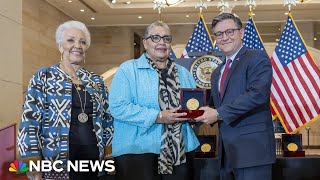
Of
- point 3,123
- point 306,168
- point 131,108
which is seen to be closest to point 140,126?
point 131,108

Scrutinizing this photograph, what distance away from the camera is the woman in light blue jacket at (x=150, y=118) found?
123 inches

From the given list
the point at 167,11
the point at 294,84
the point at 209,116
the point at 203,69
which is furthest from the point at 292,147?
the point at 167,11

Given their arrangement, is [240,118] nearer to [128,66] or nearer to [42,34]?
[128,66]

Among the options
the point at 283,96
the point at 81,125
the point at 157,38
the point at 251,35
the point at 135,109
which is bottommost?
the point at 81,125

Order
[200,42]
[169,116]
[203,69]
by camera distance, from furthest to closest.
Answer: [200,42], [203,69], [169,116]

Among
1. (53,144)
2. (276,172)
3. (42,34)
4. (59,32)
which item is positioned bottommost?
(276,172)

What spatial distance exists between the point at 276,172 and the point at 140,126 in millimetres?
2154

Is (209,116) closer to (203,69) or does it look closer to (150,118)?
(150,118)

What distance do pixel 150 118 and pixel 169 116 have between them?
126 millimetres

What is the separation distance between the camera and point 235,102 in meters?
2.93

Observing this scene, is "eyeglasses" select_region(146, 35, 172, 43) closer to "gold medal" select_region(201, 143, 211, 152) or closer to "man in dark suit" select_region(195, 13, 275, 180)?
"man in dark suit" select_region(195, 13, 275, 180)

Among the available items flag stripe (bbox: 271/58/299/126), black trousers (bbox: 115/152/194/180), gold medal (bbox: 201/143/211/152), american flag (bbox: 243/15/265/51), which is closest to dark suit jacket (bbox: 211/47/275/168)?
black trousers (bbox: 115/152/194/180)

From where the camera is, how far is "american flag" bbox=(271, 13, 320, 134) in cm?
682

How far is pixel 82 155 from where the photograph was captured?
2939mm
